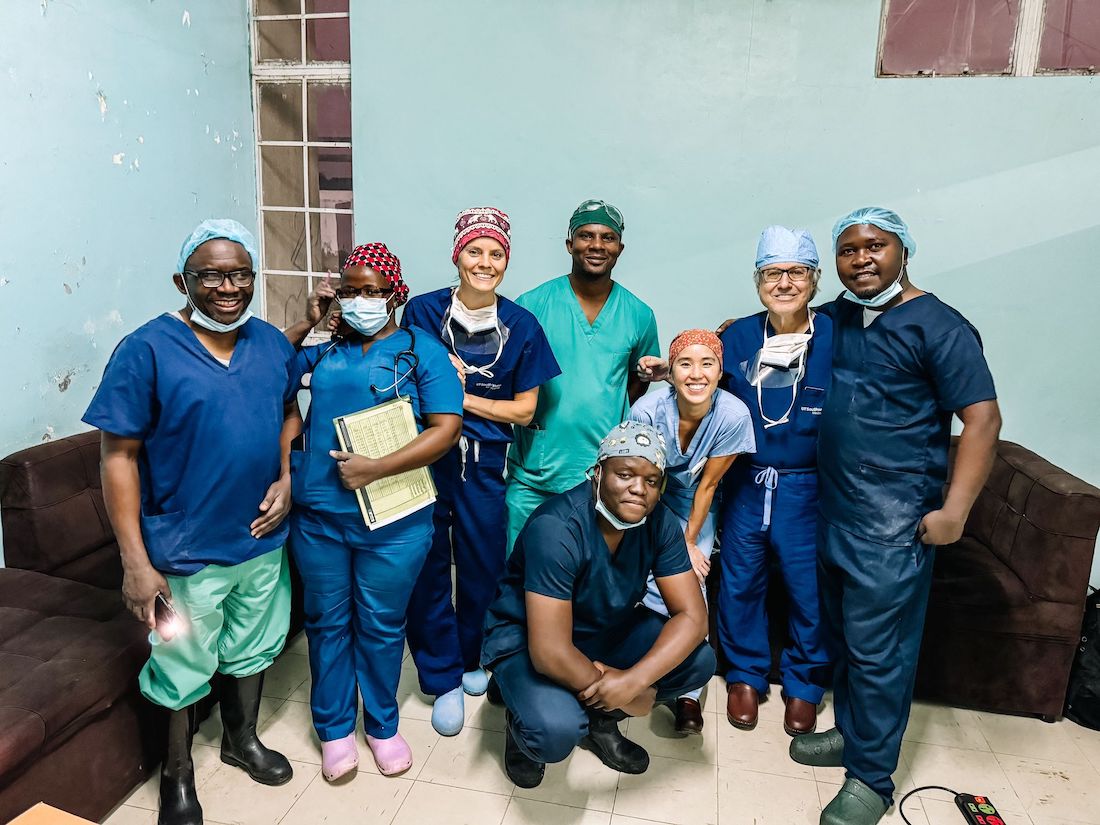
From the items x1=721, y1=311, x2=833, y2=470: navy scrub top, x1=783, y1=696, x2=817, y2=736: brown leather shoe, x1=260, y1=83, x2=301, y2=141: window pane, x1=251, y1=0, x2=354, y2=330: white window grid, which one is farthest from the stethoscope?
x1=260, y1=83, x2=301, y2=141: window pane

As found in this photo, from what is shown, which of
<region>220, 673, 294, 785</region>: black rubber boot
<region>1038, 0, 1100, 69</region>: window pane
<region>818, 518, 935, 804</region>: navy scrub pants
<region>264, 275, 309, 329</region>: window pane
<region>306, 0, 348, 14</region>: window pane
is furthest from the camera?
<region>264, 275, 309, 329</region>: window pane

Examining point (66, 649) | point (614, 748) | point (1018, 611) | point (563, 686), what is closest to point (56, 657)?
point (66, 649)

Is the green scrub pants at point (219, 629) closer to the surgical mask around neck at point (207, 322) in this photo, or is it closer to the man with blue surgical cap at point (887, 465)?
the surgical mask around neck at point (207, 322)

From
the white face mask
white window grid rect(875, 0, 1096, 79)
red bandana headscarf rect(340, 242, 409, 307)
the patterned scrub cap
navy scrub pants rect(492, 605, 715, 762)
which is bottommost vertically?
navy scrub pants rect(492, 605, 715, 762)

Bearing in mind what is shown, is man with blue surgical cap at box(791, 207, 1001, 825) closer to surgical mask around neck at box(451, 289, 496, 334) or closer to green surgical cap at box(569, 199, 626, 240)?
green surgical cap at box(569, 199, 626, 240)

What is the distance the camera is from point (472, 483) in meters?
2.21

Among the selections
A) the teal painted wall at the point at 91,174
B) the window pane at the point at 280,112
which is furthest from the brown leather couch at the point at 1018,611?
the window pane at the point at 280,112

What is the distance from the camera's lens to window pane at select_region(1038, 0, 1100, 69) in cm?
280

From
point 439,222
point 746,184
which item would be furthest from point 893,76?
Answer: point 439,222

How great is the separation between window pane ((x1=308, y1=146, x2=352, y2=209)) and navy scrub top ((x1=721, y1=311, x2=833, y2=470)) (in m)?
2.34

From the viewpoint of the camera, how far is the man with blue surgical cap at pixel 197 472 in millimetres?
1614

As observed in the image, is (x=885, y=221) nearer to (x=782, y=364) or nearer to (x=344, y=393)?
(x=782, y=364)

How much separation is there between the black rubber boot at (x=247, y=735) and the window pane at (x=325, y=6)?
3.06 meters

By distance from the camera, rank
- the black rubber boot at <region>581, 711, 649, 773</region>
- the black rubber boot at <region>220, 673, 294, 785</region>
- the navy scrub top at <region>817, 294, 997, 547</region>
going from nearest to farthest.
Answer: the navy scrub top at <region>817, 294, 997, 547</region> → the black rubber boot at <region>220, 673, 294, 785</region> → the black rubber boot at <region>581, 711, 649, 773</region>
